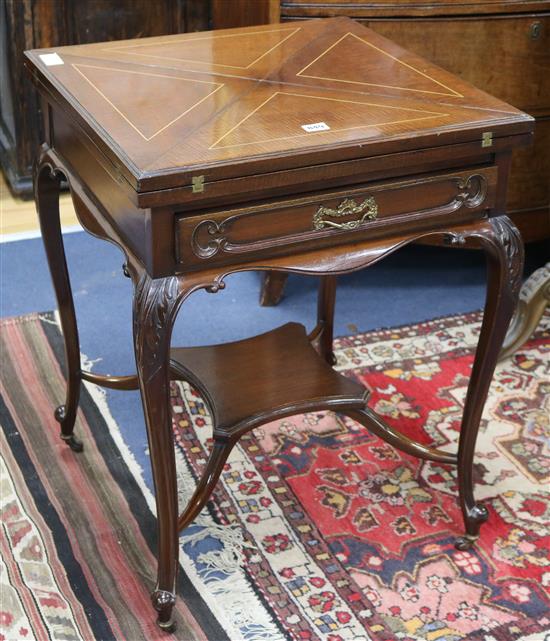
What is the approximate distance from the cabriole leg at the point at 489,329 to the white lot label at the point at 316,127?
1.16 ft

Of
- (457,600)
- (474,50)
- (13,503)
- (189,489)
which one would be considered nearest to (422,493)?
(457,600)

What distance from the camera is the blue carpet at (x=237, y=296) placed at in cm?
303

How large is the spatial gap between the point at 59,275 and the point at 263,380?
1.65 ft

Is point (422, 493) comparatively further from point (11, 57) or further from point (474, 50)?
point (11, 57)

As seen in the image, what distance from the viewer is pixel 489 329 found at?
6.81ft

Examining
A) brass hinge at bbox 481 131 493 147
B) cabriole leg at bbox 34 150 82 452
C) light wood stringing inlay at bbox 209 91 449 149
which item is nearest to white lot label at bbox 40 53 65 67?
cabriole leg at bbox 34 150 82 452

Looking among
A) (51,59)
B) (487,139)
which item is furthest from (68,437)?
(487,139)

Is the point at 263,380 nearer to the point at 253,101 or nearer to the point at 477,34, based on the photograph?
the point at 253,101

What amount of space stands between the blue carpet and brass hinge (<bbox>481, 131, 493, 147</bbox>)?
4.17ft

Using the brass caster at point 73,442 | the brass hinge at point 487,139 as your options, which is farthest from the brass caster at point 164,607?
the brass hinge at point 487,139

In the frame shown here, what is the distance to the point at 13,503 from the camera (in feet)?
7.79

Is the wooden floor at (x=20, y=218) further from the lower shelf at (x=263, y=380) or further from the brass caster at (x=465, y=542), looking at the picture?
the brass caster at (x=465, y=542)

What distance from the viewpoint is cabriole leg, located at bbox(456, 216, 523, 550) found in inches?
77.5

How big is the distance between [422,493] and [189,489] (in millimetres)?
530
